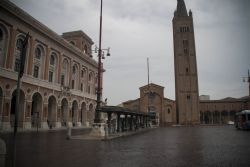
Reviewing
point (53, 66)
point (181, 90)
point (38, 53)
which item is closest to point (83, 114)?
point (53, 66)

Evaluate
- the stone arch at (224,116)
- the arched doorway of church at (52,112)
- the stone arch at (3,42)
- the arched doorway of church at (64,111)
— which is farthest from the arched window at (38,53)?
the stone arch at (224,116)

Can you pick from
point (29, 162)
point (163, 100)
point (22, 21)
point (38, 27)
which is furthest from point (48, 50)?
point (163, 100)

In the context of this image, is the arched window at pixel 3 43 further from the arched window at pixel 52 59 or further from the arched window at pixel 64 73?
the arched window at pixel 64 73

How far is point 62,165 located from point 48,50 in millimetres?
28955

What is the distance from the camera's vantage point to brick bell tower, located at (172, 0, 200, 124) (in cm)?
6219

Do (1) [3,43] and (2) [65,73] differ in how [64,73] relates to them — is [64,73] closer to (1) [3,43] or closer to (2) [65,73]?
(2) [65,73]

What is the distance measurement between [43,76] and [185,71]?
43452 millimetres

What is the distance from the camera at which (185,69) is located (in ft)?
212

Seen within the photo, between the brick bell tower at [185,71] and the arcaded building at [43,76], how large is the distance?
27060 millimetres

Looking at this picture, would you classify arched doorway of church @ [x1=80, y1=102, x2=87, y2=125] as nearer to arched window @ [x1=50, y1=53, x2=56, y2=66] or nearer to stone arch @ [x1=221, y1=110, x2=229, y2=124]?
arched window @ [x1=50, y1=53, x2=56, y2=66]

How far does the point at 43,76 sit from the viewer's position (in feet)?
107

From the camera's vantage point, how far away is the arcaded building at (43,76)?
25719 millimetres

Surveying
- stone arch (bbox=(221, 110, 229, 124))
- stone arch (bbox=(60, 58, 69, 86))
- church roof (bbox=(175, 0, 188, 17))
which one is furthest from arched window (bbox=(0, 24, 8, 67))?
stone arch (bbox=(221, 110, 229, 124))

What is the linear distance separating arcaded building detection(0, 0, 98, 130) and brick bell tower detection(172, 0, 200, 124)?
2706cm
